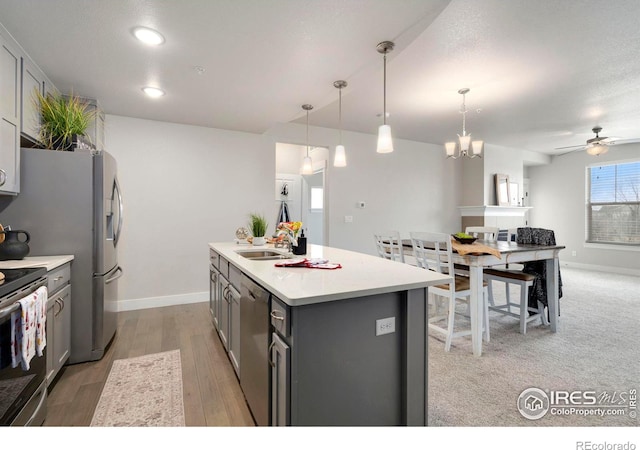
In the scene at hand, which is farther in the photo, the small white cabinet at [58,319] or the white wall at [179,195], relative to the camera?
the white wall at [179,195]

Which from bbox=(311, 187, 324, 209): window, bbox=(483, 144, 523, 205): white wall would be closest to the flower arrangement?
bbox=(311, 187, 324, 209): window

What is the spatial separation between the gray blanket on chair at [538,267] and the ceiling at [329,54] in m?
1.57

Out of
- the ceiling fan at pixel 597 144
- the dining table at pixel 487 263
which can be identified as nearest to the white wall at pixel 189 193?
the dining table at pixel 487 263

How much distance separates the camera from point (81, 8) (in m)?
1.82

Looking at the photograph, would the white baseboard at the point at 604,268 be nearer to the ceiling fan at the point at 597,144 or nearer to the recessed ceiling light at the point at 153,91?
the ceiling fan at the point at 597,144

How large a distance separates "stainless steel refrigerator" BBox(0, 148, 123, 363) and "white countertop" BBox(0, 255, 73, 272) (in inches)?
3.9

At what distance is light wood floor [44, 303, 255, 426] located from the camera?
1.80 metres

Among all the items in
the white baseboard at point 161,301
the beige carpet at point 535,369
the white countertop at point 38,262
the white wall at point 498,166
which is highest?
the white wall at point 498,166

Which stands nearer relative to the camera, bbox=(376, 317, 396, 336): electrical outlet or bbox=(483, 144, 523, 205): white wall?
bbox=(376, 317, 396, 336): electrical outlet

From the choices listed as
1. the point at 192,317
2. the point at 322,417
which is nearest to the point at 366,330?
the point at 322,417

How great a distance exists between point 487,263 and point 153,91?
11.3ft

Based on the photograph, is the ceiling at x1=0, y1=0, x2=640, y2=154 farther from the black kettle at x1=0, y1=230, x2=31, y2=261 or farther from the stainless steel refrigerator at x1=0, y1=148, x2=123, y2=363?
the black kettle at x1=0, y1=230, x2=31, y2=261

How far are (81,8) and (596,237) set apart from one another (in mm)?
8893

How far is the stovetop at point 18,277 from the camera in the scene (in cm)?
142
